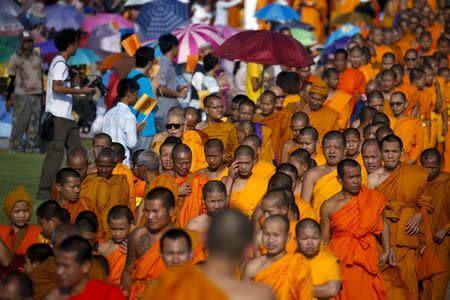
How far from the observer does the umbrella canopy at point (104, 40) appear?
22406 mm

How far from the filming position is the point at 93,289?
841 cm

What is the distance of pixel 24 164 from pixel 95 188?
6.48 meters

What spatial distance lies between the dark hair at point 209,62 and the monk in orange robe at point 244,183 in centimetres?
578

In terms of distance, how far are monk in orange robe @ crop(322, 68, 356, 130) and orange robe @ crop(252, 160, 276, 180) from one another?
4.48m

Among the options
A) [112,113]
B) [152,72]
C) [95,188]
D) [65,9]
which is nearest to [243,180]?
[95,188]

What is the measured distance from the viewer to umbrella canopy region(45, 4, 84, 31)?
992 inches

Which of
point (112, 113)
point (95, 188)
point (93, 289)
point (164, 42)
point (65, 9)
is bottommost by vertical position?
point (93, 289)

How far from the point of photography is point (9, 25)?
72.4 feet

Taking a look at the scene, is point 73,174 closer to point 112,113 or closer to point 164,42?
point 112,113

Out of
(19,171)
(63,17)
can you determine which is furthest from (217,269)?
(63,17)

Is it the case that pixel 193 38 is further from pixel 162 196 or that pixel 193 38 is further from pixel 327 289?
pixel 327 289

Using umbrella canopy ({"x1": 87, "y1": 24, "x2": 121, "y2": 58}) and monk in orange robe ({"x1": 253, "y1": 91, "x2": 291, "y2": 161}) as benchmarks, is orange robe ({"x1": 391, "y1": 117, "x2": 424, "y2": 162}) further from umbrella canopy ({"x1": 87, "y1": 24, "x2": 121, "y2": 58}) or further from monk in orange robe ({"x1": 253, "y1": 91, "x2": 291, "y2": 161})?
umbrella canopy ({"x1": 87, "y1": 24, "x2": 121, "y2": 58})

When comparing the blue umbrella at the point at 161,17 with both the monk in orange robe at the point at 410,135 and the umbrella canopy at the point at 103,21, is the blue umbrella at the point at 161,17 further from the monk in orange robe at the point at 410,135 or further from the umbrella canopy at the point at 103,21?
the monk in orange robe at the point at 410,135

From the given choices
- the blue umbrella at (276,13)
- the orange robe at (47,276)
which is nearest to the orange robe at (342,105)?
the blue umbrella at (276,13)
